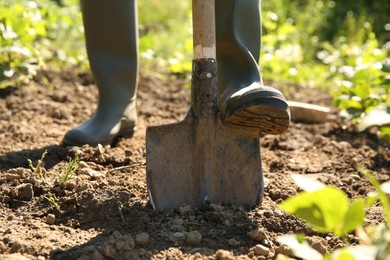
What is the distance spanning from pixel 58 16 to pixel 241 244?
280 centimetres

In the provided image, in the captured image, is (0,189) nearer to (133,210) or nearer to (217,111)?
(133,210)

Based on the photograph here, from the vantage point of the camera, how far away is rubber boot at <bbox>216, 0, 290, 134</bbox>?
242cm

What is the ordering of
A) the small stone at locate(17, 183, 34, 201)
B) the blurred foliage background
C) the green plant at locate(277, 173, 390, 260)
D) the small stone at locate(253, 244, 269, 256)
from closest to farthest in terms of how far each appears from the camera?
the green plant at locate(277, 173, 390, 260), the small stone at locate(253, 244, 269, 256), the small stone at locate(17, 183, 34, 201), the blurred foliage background

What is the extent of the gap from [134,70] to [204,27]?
0.96 m

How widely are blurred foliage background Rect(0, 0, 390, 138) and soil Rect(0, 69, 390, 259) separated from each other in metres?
0.27

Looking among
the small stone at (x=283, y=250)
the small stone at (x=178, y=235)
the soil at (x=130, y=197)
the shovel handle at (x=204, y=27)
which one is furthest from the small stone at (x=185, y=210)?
the shovel handle at (x=204, y=27)

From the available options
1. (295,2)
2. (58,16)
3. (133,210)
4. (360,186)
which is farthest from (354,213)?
(295,2)

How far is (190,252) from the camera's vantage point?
2105 millimetres

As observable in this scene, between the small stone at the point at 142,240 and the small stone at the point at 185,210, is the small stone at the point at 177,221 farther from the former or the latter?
the small stone at the point at 142,240

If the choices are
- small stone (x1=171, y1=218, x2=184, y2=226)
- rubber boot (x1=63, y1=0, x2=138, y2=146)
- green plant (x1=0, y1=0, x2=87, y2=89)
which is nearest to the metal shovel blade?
small stone (x1=171, y1=218, x2=184, y2=226)

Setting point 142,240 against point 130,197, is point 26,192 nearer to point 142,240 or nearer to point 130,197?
point 130,197

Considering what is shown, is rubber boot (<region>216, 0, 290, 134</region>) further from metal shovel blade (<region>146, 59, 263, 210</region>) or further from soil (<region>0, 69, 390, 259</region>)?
soil (<region>0, 69, 390, 259</region>)

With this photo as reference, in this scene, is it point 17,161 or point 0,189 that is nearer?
point 0,189

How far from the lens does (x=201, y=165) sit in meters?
2.50
